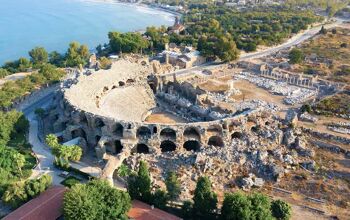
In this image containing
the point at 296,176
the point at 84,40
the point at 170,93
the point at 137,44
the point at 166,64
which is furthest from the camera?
the point at 84,40

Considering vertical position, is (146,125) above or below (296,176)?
above

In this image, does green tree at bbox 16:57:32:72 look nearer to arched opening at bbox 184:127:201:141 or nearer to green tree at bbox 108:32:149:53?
green tree at bbox 108:32:149:53

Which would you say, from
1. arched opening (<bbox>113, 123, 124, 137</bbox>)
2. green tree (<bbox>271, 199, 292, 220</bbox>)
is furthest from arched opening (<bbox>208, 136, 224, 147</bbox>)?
green tree (<bbox>271, 199, 292, 220</bbox>)

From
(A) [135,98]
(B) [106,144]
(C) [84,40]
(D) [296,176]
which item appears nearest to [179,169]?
(B) [106,144]

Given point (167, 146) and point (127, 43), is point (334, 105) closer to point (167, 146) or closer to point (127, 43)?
point (167, 146)

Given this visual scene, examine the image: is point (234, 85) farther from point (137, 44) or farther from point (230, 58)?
point (137, 44)

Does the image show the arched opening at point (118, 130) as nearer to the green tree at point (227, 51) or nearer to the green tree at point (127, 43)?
the green tree at point (227, 51)

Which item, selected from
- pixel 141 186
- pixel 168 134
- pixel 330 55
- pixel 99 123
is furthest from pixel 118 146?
pixel 330 55
